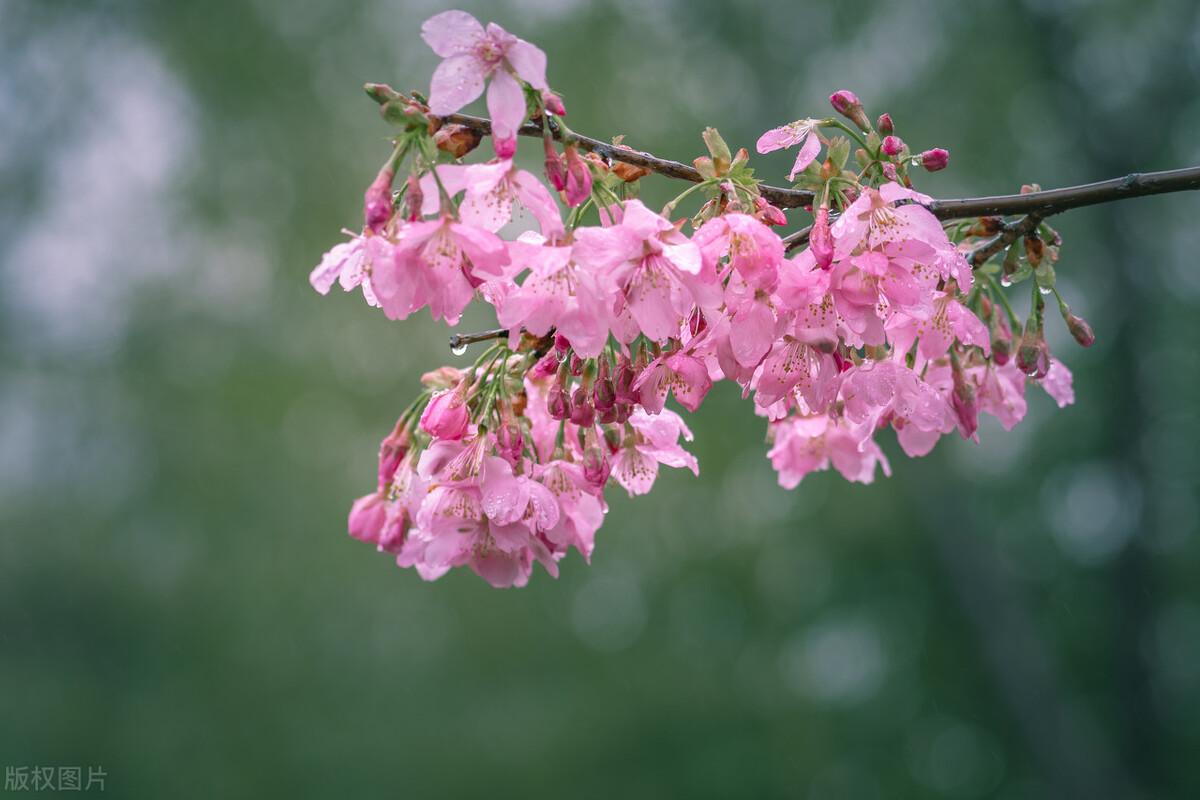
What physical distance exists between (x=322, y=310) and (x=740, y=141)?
3.20m

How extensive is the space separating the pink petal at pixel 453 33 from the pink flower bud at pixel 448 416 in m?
0.35

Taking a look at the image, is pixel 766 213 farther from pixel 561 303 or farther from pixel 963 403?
pixel 963 403

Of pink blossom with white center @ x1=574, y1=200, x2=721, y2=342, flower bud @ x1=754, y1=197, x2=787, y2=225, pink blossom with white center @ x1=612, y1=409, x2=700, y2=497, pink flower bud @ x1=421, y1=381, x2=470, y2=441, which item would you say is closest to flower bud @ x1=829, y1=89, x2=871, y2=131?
flower bud @ x1=754, y1=197, x2=787, y2=225

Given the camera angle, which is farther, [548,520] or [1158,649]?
[1158,649]

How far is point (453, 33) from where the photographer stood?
838mm

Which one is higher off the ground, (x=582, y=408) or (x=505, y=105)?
(x=505, y=105)

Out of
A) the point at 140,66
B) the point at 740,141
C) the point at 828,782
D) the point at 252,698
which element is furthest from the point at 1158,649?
the point at 140,66

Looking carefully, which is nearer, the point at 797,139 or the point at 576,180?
the point at 576,180

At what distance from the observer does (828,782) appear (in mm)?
6902

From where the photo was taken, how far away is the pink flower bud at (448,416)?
39.8 inches

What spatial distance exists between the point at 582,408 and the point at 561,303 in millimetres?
168

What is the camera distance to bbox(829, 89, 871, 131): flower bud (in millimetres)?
997

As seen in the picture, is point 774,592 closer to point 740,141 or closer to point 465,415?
point 740,141

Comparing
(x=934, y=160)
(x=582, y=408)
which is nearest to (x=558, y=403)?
(x=582, y=408)
